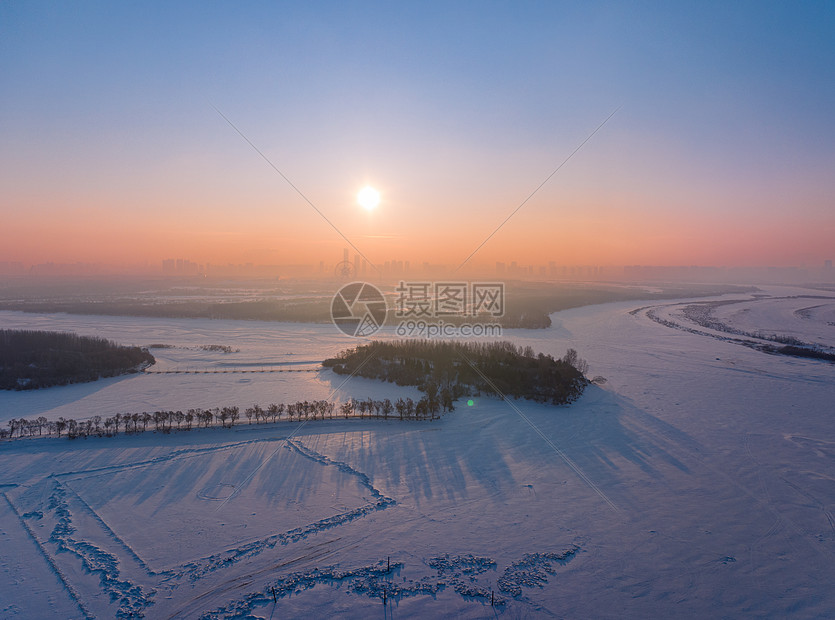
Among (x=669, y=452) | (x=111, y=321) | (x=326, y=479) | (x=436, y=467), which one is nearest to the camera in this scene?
(x=326, y=479)

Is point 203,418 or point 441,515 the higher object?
point 203,418

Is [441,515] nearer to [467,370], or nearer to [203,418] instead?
[203,418]

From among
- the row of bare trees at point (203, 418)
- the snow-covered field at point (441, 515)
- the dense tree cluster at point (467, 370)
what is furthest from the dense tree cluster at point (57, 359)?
the dense tree cluster at point (467, 370)

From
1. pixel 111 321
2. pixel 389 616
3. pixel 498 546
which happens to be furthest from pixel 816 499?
pixel 111 321

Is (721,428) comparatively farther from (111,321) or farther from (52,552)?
(111,321)

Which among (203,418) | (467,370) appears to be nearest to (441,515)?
(203,418)

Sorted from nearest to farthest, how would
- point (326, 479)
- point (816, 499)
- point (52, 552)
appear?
point (52, 552) → point (816, 499) → point (326, 479)

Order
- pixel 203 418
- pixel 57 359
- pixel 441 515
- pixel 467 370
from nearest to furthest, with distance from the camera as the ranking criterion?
pixel 441 515 → pixel 203 418 → pixel 467 370 → pixel 57 359
